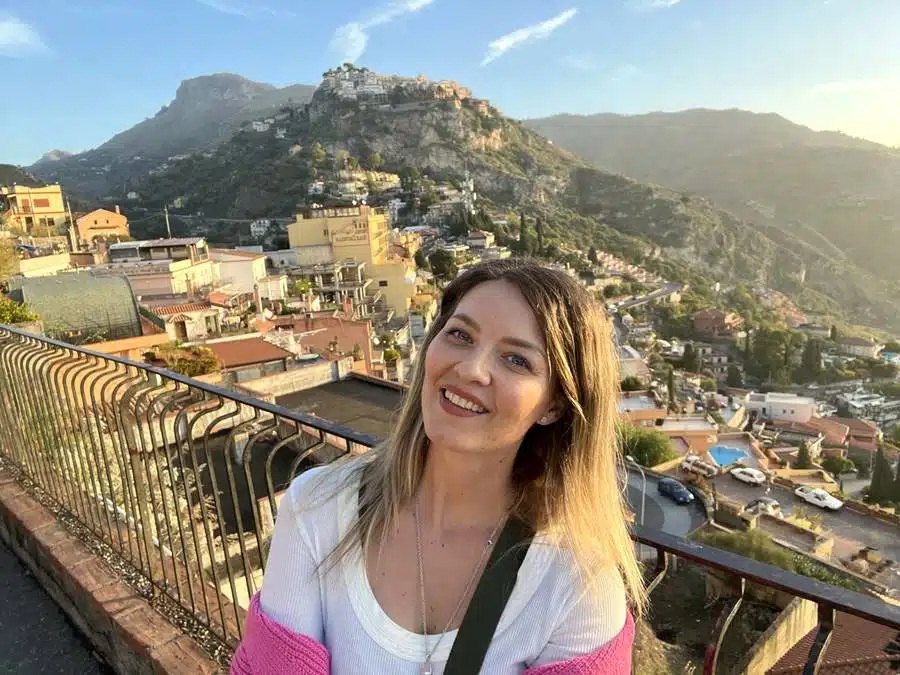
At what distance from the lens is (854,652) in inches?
52.7

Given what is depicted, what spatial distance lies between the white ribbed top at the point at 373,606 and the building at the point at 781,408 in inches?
2032

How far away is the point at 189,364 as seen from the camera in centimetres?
1398

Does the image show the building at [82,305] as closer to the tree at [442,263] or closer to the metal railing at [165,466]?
the metal railing at [165,466]

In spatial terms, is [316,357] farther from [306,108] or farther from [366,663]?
[306,108]

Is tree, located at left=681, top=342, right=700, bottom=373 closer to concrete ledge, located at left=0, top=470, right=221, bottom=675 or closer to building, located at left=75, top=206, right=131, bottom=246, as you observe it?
building, located at left=75, top=206, right=131, bottom=246

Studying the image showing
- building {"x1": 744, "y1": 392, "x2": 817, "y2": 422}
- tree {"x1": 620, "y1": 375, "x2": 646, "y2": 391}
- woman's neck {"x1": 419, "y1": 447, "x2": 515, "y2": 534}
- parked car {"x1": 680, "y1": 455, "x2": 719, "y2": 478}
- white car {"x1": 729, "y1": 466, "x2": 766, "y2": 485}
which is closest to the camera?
woman's neck {"x1": 419, "y1": 447, "x2": 515, "y2": 534}

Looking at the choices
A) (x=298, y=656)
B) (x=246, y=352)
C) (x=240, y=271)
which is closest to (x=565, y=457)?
(x=298, y=656)

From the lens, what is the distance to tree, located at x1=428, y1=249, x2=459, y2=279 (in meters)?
51.4

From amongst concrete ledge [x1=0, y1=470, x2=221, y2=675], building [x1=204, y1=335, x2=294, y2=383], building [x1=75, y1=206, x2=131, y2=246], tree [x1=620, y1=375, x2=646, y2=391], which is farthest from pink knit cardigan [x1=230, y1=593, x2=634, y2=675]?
building [x1=75, y1=206, x2=131, y2=246]

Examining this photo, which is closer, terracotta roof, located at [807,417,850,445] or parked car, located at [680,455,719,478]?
Answer: parked car, located at [680,455,719,478]

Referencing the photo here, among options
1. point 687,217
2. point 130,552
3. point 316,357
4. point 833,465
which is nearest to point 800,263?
point 687,217

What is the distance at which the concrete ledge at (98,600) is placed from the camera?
7.80 ft

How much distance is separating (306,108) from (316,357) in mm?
108559

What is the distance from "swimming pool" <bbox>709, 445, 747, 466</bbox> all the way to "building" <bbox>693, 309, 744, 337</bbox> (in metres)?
39.5
